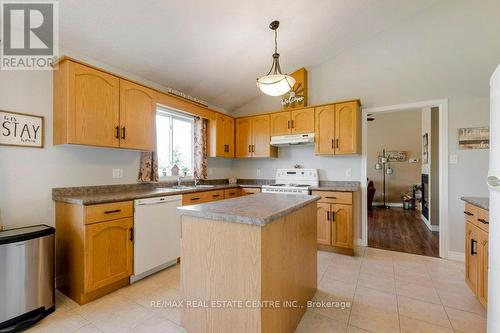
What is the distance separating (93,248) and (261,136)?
295 cm

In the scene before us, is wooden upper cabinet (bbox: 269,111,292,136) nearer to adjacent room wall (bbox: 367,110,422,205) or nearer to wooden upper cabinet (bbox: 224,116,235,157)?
wooden upper cabinet (bbox: 224,116,235,157)

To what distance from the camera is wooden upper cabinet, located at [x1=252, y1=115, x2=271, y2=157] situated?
4.04m

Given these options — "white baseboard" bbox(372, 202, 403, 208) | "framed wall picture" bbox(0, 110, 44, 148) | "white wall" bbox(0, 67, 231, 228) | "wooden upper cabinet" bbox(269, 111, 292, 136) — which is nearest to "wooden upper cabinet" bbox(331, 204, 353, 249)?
"wooden upper cabinet" bbox(269, 111, 292, 136)

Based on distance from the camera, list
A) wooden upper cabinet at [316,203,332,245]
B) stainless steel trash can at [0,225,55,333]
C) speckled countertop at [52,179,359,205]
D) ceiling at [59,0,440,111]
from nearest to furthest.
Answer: stainless steel trash can at [0,225,55,333]
speckled countertop at [52,179,359,205]
ceiling at [59,0,440,111]
wooden upper cabinet at [316,203,332,245]

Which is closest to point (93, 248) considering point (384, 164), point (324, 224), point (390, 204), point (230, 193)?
point (230, 193)

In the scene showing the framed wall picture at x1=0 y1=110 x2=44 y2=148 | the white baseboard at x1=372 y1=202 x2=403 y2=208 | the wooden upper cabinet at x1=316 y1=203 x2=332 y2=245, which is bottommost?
the white baseboard at x1=372 y1=202 x2=403 y2=208

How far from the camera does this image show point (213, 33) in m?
2.69

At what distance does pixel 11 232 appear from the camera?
5.76 ft

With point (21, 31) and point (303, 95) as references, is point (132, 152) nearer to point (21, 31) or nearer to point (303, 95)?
point (21, 31)

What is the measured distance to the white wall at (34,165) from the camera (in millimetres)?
1964

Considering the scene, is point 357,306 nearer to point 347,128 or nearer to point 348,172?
point 348,172

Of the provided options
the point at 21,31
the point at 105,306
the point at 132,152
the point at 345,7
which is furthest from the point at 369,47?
the point at 105,306

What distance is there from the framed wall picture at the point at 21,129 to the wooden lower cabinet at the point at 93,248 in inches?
25.0

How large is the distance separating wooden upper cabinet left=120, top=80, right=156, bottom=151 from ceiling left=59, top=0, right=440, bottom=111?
1.33 feet
